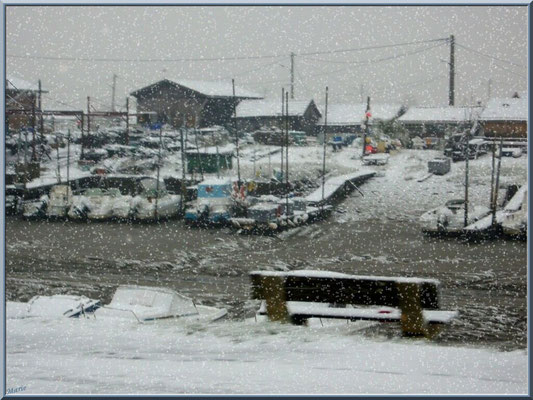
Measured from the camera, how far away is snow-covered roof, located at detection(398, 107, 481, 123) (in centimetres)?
379

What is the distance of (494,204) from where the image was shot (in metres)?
3.65

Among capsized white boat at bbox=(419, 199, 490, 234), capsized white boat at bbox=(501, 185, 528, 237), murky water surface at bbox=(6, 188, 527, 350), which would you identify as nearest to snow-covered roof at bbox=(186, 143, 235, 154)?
murky water surface at bbox=(6, 188, 527, 350)

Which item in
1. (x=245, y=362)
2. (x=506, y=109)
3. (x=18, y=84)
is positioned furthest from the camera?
(x=18, y=84)

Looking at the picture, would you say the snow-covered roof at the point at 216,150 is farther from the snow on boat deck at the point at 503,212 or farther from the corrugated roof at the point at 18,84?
the snow on boat deck at the point at 503,212

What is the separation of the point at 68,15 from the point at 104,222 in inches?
42.7

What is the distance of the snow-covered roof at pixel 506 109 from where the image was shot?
359 cm

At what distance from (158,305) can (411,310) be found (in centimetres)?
127

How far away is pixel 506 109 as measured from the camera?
364cm

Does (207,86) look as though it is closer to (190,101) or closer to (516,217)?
(190,101)

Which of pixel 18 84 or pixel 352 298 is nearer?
pixel 352 298

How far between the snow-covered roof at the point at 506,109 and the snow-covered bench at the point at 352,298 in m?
0.89

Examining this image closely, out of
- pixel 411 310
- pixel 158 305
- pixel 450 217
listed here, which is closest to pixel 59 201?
pixel 158 305

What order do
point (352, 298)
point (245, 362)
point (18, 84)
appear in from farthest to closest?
point (18, 84) → point (352, 298) → point (245, 362)

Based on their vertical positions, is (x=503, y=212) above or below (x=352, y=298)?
above
